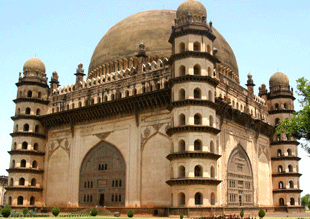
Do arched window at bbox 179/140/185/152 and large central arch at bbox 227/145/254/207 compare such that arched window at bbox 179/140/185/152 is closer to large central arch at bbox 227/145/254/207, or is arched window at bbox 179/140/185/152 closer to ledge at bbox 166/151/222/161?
ledge at bbox 166/151/222/161

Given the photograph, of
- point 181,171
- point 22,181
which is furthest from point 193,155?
point 22,181

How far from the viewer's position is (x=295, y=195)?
126ft

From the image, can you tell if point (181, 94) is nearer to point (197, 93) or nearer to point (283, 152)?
point (197, 93)

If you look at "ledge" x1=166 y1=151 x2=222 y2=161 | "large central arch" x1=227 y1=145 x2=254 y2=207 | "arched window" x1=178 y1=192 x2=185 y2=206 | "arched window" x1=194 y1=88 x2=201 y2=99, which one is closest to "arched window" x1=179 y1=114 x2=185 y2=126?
"arched window" x1=194 y1=88 x2=201 y2=99

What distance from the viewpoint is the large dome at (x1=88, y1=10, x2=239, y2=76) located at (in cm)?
3709

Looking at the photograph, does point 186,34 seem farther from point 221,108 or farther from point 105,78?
point 105,78

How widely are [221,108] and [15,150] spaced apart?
19092 millimetres

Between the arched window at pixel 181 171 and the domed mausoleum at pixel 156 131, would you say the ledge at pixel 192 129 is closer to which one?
the domed mausoleum at pixel 156 131

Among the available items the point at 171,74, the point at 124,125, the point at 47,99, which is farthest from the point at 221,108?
the point at 47,99

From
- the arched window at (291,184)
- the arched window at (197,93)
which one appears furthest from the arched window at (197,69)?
the arched window at (291,184)

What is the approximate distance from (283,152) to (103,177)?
58.3 feet

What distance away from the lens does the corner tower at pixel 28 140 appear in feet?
119

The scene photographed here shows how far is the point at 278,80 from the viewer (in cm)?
4141

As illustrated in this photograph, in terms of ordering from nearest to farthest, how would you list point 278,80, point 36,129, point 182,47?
1. point 182,47
2. point 36,129
3. point 278,80
